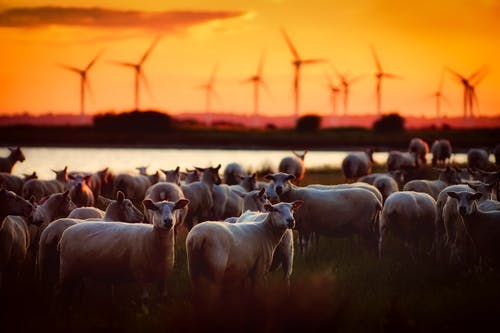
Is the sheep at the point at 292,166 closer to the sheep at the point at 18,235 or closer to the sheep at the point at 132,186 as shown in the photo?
the sheep at the point at 132,186

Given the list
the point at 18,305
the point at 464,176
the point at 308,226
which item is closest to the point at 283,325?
the point at 18,305

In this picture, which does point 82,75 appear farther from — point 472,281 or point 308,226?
point 472,281

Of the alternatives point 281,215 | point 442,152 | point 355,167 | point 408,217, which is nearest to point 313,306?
point 281,215

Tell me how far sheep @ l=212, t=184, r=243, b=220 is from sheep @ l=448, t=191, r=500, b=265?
6.58m

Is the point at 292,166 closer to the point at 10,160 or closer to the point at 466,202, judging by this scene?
the point at 10,160

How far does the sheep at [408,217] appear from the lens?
636 inches

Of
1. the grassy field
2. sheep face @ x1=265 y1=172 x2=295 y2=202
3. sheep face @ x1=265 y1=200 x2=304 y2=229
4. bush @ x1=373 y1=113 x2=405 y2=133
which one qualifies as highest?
bush @ x1=373 y1=113 x2=405 y2=133

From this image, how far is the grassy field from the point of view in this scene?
1041cm

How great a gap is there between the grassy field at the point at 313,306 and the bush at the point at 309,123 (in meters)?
82.1

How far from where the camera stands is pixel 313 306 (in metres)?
10.7

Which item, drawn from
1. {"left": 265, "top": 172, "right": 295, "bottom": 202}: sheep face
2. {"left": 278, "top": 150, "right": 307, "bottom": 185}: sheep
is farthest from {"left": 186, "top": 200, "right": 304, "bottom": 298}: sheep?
{"left": 278, "top": 150, "right": 307, "bottom": 185}: sheep

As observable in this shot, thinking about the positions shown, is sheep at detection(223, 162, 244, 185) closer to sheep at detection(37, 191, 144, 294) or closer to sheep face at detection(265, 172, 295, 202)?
sheep face at detection(265, 172, 295, 202)

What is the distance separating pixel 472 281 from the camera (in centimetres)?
1344

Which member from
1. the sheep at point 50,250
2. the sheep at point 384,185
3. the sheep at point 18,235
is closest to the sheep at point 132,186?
the sheep at point 384,185
